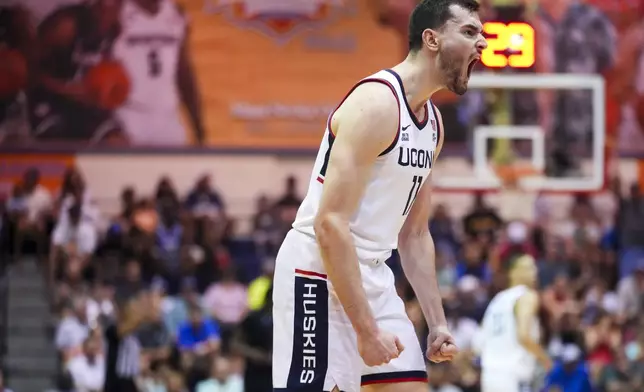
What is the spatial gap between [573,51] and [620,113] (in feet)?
4.34

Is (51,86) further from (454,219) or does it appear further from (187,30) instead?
(454,219)

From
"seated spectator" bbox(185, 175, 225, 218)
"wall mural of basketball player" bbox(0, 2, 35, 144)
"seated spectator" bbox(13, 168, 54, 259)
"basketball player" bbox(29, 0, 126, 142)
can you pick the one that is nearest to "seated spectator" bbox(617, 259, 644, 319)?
"seated spectator" bbox(185, 175, 225, 218)

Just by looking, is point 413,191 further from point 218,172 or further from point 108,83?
point 108,83

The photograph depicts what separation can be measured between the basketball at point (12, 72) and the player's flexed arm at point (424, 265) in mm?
15404

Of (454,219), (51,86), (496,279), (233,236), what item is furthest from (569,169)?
(51,86)

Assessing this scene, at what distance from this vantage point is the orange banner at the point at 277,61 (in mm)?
20094

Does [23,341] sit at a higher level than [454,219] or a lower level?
lower

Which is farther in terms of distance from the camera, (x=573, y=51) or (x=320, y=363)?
(x=573, y=51)

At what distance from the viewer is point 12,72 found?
65.4ft

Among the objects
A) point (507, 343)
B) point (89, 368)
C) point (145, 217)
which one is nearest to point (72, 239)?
point (145, 217)

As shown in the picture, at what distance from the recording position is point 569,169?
15.6m

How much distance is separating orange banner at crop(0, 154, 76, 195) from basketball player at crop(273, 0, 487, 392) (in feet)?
49.9

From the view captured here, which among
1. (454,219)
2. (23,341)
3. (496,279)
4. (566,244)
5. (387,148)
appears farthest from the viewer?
Answer: (454,219)

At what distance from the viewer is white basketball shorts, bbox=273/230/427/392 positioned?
4879mm
